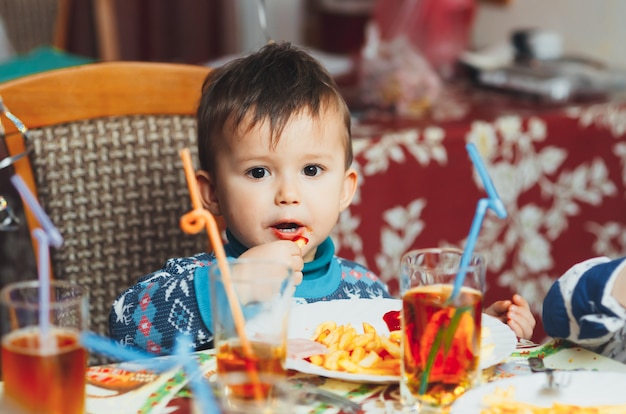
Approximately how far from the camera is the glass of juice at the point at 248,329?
31.2 inches

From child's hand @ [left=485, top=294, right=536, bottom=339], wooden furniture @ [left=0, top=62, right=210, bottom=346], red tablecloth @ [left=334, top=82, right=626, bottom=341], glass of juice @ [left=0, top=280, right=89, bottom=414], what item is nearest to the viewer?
glass of juice @ [left=0, top=280, right=89, bottom=414]

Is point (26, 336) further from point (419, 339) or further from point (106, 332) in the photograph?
point (106, 332)

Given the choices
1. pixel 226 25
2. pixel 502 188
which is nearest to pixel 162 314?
pixel 502 188

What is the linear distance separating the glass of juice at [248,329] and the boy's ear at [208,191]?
0.47 meters

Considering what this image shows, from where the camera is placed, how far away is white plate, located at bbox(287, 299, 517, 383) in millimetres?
876

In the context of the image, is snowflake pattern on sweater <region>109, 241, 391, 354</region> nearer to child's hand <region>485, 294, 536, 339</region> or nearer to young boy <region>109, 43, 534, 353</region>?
young boy <region>109, 43, 534, 353</region>

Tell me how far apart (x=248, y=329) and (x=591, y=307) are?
391mm

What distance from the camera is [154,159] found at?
1.50 m

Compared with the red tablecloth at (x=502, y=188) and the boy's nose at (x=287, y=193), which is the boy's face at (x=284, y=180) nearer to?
the boy's nose at (x=287, y=193)

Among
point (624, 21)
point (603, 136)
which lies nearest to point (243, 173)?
point (603, 136)

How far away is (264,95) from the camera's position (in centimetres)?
119

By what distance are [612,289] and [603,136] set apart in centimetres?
139

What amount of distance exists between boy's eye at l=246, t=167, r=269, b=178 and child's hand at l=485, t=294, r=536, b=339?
336 mm

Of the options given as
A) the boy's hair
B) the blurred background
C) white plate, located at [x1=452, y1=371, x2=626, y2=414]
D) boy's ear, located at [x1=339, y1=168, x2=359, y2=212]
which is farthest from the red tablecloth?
white plate, located at [x1=452, y1=371, x2=626, y2=414]
